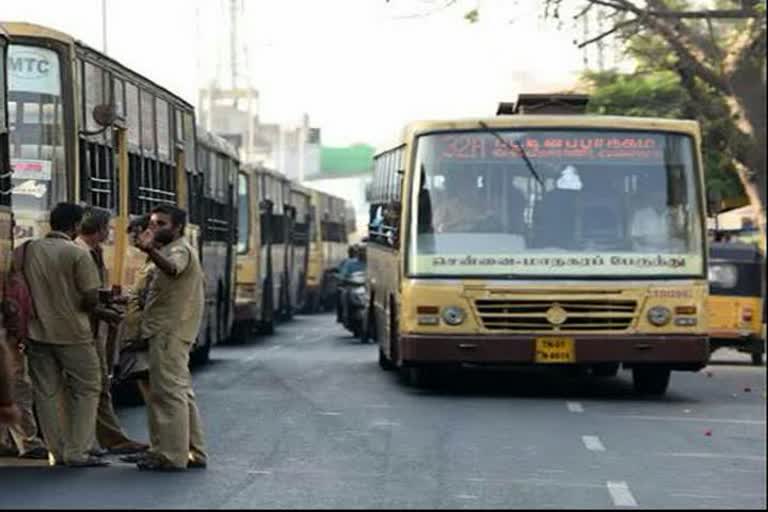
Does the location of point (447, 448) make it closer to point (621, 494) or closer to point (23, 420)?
point (621, 494)

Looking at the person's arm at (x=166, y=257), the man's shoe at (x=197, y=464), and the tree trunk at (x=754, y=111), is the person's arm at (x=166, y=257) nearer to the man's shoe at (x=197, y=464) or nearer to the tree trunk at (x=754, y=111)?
the man's shoe at (x=197, y=464)

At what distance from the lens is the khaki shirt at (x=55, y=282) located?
36.8 ft

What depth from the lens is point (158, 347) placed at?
1119 centimetres

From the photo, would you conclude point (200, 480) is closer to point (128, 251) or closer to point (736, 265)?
point (128, 251)

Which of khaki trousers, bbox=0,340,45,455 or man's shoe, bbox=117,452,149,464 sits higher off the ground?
khaki trousers, bbox=0,340,45,455

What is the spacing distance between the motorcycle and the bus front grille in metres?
12.7

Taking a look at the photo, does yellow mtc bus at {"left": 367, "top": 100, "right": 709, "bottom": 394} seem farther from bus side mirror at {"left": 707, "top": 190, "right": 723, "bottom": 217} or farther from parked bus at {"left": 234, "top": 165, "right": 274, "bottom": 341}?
parked bus at {"left": 234, "top": 165, "right": 274, "bottom": 341}

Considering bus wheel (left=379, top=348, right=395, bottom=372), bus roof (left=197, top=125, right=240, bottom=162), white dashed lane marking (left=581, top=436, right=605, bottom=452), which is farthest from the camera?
bus roof (left=197, top=125, right=240, bottom=162)

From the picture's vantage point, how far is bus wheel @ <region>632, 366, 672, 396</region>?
18.0m

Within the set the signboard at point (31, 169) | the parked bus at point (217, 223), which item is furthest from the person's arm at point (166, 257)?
the parked bus at point (217, 223)

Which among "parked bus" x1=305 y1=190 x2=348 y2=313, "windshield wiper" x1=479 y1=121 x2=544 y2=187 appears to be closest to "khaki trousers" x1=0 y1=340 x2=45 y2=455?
"windshield wiper" x1=479 y1=121 x2=544 y2=187

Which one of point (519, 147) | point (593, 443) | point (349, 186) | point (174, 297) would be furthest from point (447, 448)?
point (349, 186)

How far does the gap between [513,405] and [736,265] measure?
848 cm

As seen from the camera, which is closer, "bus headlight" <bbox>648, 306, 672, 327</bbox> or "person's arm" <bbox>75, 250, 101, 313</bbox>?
"person's arm" <bbox>75, 250, 101, 313</bbox>
